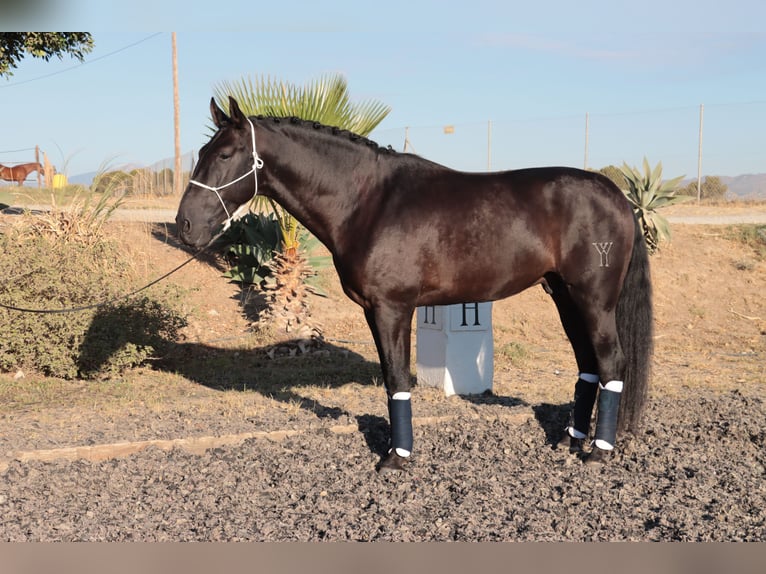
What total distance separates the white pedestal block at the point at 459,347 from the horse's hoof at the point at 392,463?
222 cm

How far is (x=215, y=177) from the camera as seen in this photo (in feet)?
14.5

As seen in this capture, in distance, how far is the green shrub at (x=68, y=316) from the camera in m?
7.41

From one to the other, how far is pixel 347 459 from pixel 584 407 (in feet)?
5.81

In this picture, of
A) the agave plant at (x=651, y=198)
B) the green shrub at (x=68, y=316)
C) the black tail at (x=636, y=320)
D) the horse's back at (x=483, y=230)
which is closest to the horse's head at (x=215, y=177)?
the horse's back at (x=483, y=230)

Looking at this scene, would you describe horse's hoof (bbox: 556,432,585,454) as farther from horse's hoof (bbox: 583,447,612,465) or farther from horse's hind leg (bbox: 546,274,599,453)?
horse's hoof (bbox: 583,447,612,465)

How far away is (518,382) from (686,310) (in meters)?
5.76

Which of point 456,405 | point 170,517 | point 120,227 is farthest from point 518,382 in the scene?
point 120,227

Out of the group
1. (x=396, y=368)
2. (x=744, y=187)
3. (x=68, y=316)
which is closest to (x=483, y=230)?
(x=396, y=368)

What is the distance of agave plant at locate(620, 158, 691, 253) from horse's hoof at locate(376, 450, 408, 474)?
944 centimetres

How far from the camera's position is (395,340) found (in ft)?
15.3

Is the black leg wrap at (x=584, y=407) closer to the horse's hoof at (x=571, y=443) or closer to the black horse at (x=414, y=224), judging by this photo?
the horse's hoof at (x=571, y=443)

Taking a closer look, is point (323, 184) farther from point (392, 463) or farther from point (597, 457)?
point (597, 457)

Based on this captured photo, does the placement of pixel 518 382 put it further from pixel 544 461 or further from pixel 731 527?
pixel 731 527

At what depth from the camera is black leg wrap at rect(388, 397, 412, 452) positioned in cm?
473
